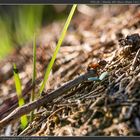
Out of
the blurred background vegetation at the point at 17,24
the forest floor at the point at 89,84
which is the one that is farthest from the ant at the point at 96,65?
the blurred background vegetation at the point at 17,24

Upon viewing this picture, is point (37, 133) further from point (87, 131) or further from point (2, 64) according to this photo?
point (2, 64)

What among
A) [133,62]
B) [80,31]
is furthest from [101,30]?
[133,62]

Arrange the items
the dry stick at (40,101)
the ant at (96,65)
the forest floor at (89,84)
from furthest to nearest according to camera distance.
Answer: the ant at (96,65), the dry stick at (40,101), the forest floor at (89,84)

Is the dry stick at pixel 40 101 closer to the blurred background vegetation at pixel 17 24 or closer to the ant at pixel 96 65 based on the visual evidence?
the ant at pixel 96 65

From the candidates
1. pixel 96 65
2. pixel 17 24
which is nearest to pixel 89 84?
pixel 96 65

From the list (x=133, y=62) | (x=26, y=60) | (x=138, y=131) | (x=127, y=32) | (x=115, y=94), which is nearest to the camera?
(x=138, y=131)

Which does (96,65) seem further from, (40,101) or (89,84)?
(40,101)
